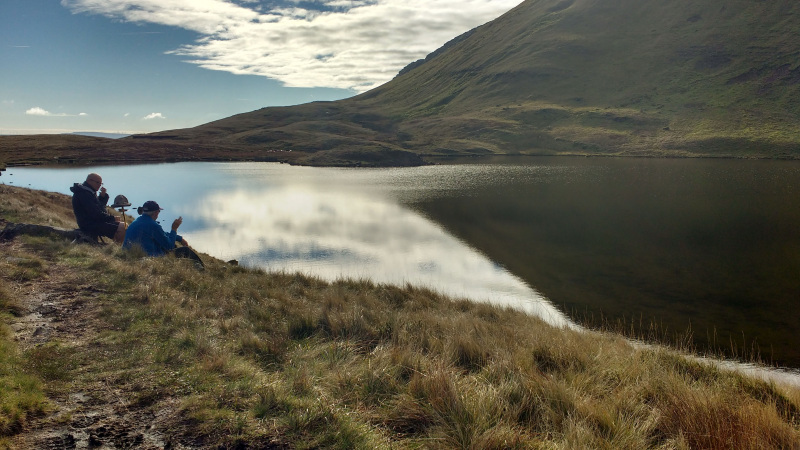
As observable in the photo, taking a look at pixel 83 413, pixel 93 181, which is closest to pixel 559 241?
pixel 93 181

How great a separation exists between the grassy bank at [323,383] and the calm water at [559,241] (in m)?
6.63

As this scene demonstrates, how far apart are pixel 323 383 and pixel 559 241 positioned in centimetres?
1881

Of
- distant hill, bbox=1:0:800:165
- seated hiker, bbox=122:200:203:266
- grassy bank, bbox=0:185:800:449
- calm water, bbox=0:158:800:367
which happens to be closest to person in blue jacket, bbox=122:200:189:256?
seated hiker, bbox=122:200:203:266

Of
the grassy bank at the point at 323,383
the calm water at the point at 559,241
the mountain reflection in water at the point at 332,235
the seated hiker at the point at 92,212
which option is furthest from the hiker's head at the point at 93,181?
the calm water at the point at 559,241

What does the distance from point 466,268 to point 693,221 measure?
54.4ft

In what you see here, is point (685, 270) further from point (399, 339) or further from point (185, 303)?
point (185, 303)

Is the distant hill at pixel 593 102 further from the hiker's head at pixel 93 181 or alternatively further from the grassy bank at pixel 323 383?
the grassy bank at pixel 323 383

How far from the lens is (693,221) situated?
25.8 metres

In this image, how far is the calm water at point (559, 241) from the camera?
13.4 meters

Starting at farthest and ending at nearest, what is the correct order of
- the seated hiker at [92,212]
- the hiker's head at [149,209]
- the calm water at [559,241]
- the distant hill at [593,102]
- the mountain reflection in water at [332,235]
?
the distant hill at [593,102] → the mountain reflection in water at [332,235] → the calm water at [559,241] → the seated hiker at [92,212] → the hiker's head at [149,209]

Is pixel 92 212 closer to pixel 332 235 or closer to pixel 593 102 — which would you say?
pixel 332 235

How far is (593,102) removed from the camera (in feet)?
422

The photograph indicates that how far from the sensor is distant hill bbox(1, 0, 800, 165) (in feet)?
303

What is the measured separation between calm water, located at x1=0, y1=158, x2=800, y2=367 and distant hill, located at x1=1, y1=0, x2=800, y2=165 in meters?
41.8
